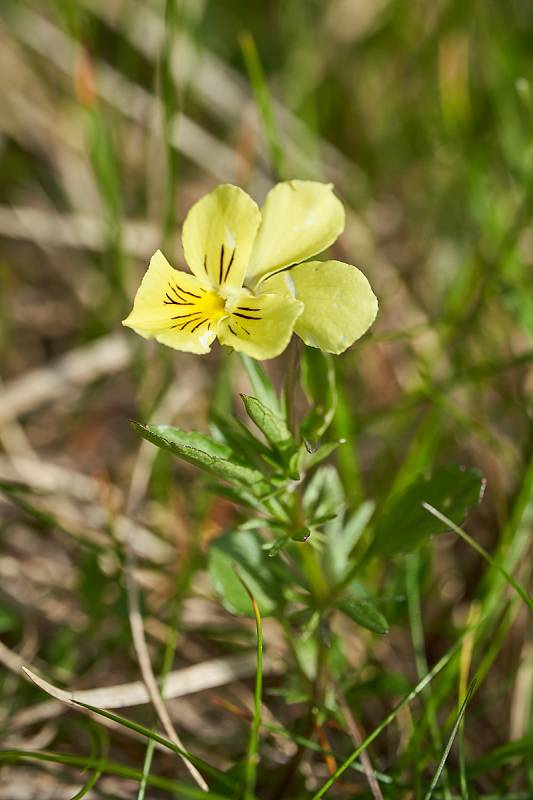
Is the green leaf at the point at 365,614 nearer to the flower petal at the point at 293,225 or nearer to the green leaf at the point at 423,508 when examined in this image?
the green leaf at the point at 423,508

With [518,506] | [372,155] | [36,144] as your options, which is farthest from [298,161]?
Result: [518,506]

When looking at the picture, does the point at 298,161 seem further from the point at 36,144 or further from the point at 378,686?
A: the point at 378,686

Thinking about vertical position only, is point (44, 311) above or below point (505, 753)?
above

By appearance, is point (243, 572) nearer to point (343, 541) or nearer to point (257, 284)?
point (343, 541)

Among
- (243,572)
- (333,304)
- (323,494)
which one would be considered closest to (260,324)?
(333,304)

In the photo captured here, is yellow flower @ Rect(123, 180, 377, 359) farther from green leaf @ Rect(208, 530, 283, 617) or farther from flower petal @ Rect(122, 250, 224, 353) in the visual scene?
green leaf @ Rect(208, 530, 283, 617)

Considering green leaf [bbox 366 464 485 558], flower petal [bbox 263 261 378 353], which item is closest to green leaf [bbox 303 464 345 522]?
green leaf [bbox 366 464 485 558]

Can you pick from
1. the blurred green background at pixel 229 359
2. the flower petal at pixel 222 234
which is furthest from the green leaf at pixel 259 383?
the blurred green background at pixel 229 359
